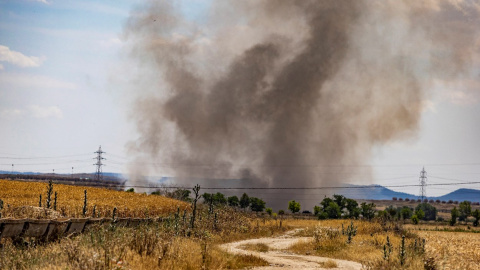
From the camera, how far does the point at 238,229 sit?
150 ft

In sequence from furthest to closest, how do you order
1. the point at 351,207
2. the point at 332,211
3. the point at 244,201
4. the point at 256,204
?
1. the point at 256,204
2. the point at 244,201
3. the point at 351,207
4. the point at 332,211

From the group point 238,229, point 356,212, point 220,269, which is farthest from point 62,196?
point 356,212

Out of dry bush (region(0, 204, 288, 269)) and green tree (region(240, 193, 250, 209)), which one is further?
green tree (region(240, 193, 250, 209))

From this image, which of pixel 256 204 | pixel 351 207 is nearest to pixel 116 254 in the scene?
pixel 256 204

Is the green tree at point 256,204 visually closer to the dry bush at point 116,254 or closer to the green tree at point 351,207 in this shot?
the green tree at point 351,207

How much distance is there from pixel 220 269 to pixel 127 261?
4.44 meters

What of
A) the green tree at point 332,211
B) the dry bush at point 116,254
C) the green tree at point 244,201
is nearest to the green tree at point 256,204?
the green tree at point 244,201

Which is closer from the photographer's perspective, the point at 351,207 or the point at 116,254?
the point at 116,254

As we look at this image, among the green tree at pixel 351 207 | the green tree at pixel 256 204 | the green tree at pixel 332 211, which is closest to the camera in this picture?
the green tree at pixel 332 211

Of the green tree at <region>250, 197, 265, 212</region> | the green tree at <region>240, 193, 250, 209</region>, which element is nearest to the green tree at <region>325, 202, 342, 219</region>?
the green tree at <region>250, 197, 265, 212</region>

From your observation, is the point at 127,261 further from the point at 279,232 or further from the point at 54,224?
the point at 279,232

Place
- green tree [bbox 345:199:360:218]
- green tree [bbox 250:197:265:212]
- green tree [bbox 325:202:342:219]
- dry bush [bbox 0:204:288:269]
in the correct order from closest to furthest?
dry bush [bbox 0:204:288:269]
green tree [bbox 325:202:342:219]
green tree [bbox 345:199:360:218]
green tree [bbox 250:197:265:212]

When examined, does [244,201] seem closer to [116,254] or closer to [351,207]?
[351,207]

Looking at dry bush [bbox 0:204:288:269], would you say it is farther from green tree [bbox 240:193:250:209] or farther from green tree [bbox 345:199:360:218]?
green tree [bbox 345:199:360:218]
